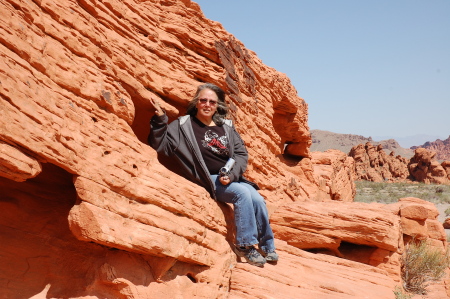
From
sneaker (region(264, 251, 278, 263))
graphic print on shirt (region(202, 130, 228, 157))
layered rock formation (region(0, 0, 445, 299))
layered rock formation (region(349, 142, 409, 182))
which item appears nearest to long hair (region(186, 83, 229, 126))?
graphic print on shirt (region(202, 130, 228, 157))

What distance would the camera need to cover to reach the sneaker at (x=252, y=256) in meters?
5.43

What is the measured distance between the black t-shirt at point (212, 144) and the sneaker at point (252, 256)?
3.79 ft

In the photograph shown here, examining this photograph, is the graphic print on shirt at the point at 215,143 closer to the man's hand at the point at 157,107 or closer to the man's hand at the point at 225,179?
the man's hand at the point at 225,179

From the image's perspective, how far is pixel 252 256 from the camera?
5.43m

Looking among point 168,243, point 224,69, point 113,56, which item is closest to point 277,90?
point 224,69

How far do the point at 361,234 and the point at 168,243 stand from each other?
4.43m

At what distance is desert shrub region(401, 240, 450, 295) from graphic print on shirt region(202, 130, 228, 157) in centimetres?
549

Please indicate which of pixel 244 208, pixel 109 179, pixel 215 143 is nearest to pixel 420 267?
pixel 244 208

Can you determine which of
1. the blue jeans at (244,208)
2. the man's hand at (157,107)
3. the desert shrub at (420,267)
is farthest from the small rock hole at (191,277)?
the desert shrub at (420,267)

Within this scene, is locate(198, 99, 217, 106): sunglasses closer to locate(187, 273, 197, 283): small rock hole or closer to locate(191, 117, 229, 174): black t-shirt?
locate(191, 117, 229, 174): black t-shirt

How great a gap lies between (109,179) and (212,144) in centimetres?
172

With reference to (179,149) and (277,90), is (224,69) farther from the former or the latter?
(277,90)

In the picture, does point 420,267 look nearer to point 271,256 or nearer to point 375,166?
point 271,256

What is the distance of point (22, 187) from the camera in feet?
15.9
